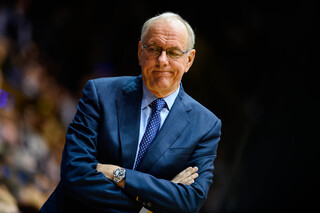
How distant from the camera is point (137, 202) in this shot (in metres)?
1.85

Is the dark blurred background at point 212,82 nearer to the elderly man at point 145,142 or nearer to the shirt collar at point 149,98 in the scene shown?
the elderly man at point 145,142

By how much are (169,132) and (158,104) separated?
170 millimetres

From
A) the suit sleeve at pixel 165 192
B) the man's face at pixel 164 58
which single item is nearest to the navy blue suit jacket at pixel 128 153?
the suit sleeve at pixel 165 192

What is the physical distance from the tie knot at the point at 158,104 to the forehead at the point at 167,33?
1.05ft

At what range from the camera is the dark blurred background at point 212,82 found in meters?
4.59

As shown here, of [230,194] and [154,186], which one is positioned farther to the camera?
[230,194]

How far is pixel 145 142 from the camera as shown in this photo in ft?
6.50

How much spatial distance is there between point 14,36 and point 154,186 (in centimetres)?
435

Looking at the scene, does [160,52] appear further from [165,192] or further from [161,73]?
[165,192]

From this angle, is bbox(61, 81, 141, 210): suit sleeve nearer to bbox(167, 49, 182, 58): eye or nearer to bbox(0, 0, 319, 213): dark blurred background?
bbox(167, 49, 182, 58): eye

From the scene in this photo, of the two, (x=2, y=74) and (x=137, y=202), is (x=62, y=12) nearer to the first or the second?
(x=2, y=74)

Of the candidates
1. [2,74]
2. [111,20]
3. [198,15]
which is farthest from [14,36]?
[198,15]

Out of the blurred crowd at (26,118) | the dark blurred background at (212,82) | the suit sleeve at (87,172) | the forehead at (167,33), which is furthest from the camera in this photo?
the dark blurred background at (212,82)

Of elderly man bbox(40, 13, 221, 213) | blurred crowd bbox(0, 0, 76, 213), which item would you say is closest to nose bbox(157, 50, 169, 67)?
elderly man bbox(40, 13, 221, 213)
